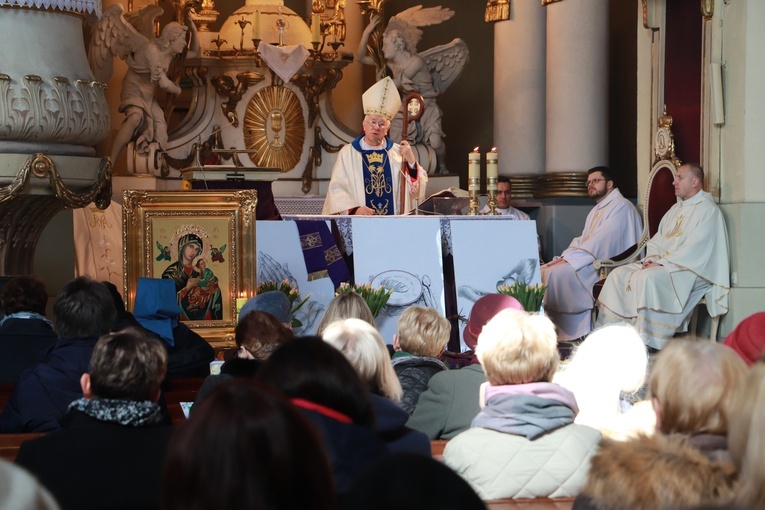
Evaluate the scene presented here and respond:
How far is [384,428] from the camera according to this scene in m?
3.12

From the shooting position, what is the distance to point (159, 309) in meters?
6.01

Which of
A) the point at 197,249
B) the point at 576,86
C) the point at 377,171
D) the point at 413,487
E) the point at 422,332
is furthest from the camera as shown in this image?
the point at 576,86

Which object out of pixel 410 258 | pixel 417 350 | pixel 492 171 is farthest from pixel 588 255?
pixel 417 350

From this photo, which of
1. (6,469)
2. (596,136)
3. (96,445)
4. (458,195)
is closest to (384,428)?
(96,445)

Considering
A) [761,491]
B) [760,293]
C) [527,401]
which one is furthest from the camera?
[760,293]

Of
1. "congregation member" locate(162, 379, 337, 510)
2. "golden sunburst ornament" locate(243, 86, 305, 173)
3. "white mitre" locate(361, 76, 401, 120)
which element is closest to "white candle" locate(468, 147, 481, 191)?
"white mitre" locate(361, 76, 401, 120)

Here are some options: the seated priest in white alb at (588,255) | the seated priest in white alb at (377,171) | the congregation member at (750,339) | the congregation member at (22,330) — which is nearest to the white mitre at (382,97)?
the seated priest in white alb at (377,171)

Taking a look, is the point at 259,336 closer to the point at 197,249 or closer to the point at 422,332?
the point at 422,332

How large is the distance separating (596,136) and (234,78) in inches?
137

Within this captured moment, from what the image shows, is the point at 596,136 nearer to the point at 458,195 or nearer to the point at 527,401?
the point at 458,195

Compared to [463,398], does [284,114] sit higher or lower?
higher

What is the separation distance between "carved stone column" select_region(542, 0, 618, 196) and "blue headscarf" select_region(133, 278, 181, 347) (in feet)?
18.9

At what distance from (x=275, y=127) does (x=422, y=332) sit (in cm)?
755

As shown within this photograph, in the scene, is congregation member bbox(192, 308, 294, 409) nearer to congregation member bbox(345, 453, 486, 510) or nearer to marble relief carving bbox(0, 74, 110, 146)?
congregation member bbox(345, 453, 486, 510)
